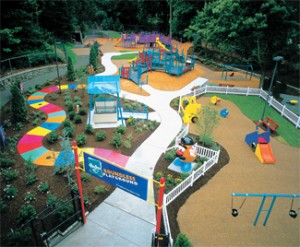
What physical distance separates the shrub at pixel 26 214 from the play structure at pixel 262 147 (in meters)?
11.1

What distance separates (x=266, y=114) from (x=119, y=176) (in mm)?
15060

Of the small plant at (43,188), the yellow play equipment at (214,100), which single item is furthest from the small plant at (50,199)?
the yellow play equipment at (214,100)

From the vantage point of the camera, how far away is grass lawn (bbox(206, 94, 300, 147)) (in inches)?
639

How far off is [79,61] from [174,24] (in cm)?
2042

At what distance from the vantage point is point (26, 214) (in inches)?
371

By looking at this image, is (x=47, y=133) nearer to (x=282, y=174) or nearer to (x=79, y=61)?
(x=282, y=174)

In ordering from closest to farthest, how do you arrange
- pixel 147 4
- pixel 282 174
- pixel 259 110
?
pixel 282 174 < pixel 259 110 < pixel 147 4

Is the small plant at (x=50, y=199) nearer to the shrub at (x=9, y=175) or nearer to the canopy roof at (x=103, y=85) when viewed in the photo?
the shrub at (x=9, y=175)

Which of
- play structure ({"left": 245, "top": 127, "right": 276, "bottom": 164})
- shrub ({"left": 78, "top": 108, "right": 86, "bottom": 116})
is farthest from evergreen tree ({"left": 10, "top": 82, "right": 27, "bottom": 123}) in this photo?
play structure ({"left": 245, "top": 127, "right": 276, "bottom": 164})

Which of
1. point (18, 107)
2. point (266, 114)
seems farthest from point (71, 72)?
point (266, 114)

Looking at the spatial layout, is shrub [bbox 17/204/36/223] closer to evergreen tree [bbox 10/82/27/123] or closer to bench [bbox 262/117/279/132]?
evergreen tree [bbox 10/82/27/123]

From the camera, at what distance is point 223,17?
22250 millimetres

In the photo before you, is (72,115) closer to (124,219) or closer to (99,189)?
(99,189)

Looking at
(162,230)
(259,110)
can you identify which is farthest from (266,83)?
(162,230)
